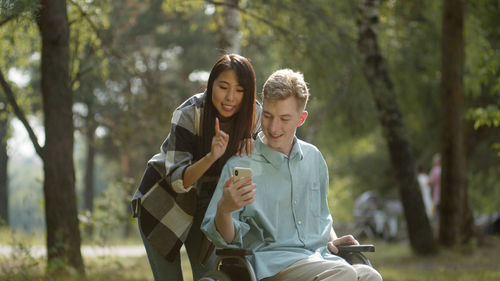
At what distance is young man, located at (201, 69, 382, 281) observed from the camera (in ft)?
11.1

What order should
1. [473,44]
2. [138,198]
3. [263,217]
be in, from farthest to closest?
[473,44] → [138,198] → [263,217]

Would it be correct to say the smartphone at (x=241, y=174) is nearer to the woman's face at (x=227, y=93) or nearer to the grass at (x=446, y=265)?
the woman's face at (x=227, y=93)

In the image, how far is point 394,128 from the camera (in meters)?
9.91

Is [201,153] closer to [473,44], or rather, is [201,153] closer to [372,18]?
[372,18]

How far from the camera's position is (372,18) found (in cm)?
962

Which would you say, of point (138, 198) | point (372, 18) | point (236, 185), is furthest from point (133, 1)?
point (236, 185)

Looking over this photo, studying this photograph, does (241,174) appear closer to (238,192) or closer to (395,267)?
(238,192)

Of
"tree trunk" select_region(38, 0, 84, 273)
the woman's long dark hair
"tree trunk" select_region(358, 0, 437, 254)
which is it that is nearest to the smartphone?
the woman's long dark hair

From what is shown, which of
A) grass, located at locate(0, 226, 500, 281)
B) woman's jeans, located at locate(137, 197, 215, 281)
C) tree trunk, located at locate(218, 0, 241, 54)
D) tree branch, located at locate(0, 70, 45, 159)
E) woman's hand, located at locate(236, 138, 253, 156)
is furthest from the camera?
tree trunk, located at locate(218, 0, 241, 54)

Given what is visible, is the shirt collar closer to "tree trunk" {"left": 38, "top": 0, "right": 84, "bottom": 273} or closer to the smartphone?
the smartphone

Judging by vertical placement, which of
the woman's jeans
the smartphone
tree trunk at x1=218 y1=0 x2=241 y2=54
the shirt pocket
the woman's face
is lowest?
the woman's jeans

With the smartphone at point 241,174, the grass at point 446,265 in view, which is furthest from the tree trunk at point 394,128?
the smartphone at point 241,174

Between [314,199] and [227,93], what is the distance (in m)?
0.70

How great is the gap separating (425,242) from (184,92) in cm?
1442
